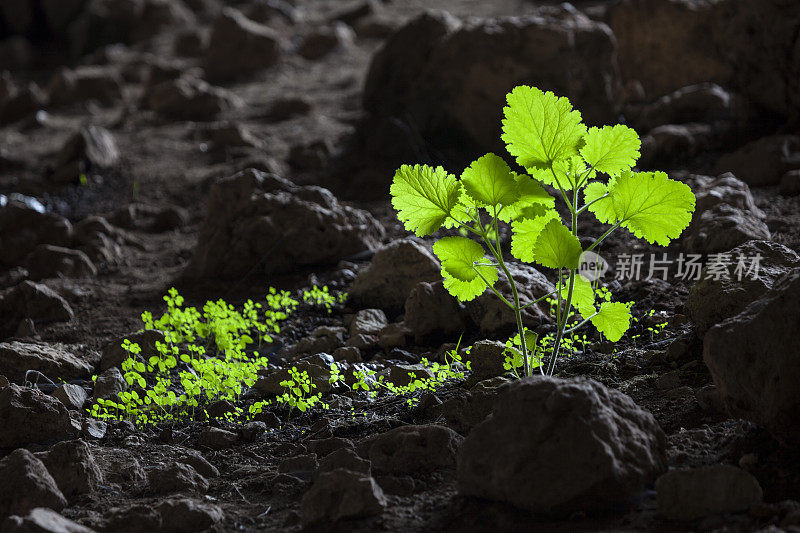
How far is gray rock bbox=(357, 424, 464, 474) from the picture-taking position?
109 inches

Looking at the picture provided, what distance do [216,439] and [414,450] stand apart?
2.88 ft

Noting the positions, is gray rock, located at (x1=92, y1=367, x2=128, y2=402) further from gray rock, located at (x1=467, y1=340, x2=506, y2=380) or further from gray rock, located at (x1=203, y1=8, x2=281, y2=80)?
gray rock, located at (x1=203, y1=8, x2=281, y2=80)

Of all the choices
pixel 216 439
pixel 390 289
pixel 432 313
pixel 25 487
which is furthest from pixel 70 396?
pixel 390 289

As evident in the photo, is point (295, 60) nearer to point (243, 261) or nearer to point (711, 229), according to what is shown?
point (243, 261)

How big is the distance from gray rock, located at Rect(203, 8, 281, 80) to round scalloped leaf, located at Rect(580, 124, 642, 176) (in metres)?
9.40

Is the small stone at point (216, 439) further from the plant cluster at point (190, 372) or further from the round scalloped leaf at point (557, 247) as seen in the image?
the round scalloped leaf at point (557, 247)

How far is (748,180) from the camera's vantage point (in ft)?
19.2

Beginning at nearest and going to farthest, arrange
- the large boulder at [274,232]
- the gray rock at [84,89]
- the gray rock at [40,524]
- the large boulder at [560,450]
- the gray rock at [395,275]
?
the gray rock at [40,524]
the large boulder at [560,450]
the gray rock at [395,275]
the large boulder at [274,232]
the gray rock at [84,89]

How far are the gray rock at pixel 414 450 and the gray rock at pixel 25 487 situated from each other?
987 millimetres

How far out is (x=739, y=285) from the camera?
329cm

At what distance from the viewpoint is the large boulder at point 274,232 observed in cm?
541

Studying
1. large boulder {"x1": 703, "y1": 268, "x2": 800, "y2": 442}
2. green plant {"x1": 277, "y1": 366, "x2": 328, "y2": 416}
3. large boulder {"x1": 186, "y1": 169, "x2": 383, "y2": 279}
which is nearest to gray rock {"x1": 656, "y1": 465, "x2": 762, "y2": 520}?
large boulder {"x1": 703, "y1": 268, "x2": 800, "y2": 442}

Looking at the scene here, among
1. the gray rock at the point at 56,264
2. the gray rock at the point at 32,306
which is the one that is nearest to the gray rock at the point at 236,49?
the gray rock at the point at 56,264

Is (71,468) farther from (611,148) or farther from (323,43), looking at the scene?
(323,43)
